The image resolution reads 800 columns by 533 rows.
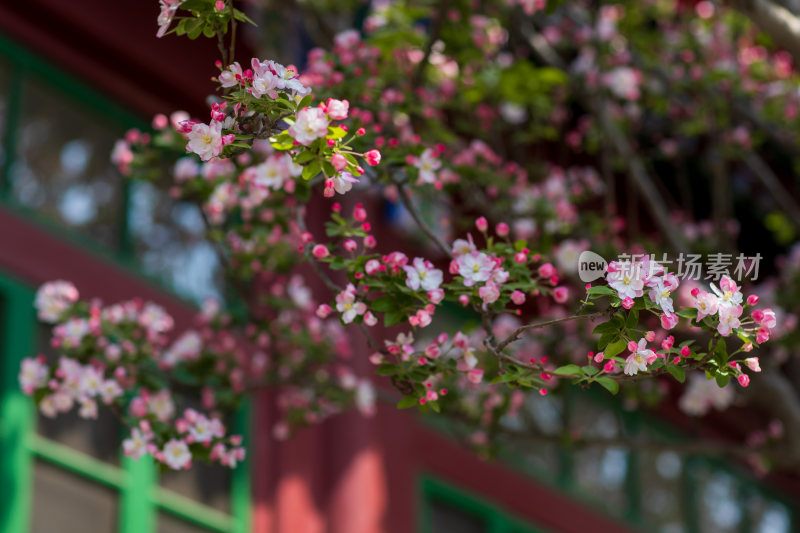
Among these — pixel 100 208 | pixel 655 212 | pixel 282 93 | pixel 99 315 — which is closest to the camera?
pixel 282 93

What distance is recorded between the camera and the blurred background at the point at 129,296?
5895 mm

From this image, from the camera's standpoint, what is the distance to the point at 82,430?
5992 millimetres

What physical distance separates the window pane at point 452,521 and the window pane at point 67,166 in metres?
2.76

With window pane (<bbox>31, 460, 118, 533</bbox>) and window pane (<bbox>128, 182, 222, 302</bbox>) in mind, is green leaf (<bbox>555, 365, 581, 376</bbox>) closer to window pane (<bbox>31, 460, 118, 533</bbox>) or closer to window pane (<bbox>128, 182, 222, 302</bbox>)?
window pane (<bbox>31, 460, 118, 533</bbox>)

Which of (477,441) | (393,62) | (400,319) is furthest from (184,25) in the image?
(477,441)

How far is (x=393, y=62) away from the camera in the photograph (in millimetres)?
5285

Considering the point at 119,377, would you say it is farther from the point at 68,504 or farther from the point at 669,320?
the point at 669,320

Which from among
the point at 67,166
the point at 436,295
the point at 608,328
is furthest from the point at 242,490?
the point at 608,328

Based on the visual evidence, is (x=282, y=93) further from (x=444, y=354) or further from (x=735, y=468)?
(x=735, y=468)

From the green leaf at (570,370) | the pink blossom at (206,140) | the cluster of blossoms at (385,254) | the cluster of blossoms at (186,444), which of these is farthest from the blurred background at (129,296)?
the pink blossom at (206,140)

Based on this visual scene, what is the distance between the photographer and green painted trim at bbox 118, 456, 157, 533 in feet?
19.6

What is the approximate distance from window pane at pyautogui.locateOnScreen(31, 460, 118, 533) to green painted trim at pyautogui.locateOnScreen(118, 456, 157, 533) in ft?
0.17

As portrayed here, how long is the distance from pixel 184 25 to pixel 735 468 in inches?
329

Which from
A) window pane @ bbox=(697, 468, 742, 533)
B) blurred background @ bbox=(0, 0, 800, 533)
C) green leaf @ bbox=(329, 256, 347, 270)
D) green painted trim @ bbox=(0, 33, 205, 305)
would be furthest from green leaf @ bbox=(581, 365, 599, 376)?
window pane @ bbox=(697, 468, 742, 533)
